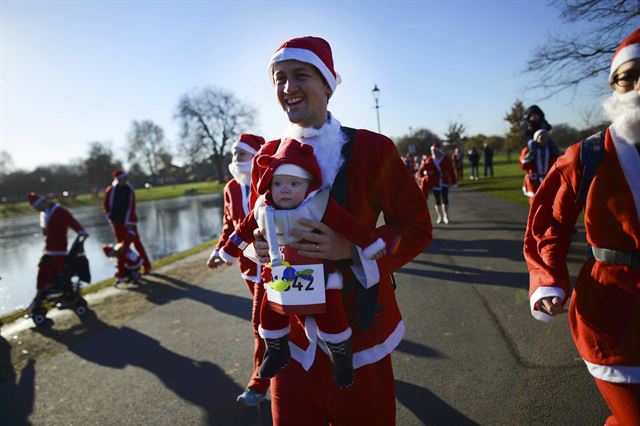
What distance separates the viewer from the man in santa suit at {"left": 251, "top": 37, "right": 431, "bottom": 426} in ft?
5.86

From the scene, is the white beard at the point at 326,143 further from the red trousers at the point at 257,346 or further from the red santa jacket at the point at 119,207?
the red santa jacket at the point at 119,207

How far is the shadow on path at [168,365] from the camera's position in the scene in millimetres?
3539

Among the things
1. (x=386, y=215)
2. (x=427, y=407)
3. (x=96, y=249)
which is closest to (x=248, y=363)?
(x=427, y=407)

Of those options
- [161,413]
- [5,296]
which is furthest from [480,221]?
[5,296]

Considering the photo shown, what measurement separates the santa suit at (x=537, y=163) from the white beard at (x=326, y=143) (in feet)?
24.5

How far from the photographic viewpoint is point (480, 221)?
11.7m

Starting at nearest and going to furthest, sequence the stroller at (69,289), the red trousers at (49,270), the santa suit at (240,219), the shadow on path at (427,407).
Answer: the shadow on path at (427,407), the santa suit at (240,219), the stroller at (69,289), the red trousers at (49,270)

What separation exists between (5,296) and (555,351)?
1066cm

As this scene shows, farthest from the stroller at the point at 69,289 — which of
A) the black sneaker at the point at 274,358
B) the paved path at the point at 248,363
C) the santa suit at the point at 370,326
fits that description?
the santa suit at the point at 370,326

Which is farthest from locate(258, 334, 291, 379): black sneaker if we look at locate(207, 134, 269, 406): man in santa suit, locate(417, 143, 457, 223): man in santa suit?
locate(417, 143, 457, 223): man in santa suit

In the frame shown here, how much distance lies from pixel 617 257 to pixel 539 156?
24.0 feet

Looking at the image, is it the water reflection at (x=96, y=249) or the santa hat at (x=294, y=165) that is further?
the water reflection at (x=96, y=249)

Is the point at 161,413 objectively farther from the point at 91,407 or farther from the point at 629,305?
the point at 629,305

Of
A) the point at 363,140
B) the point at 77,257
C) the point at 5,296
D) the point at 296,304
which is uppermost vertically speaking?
the point at 363,140
